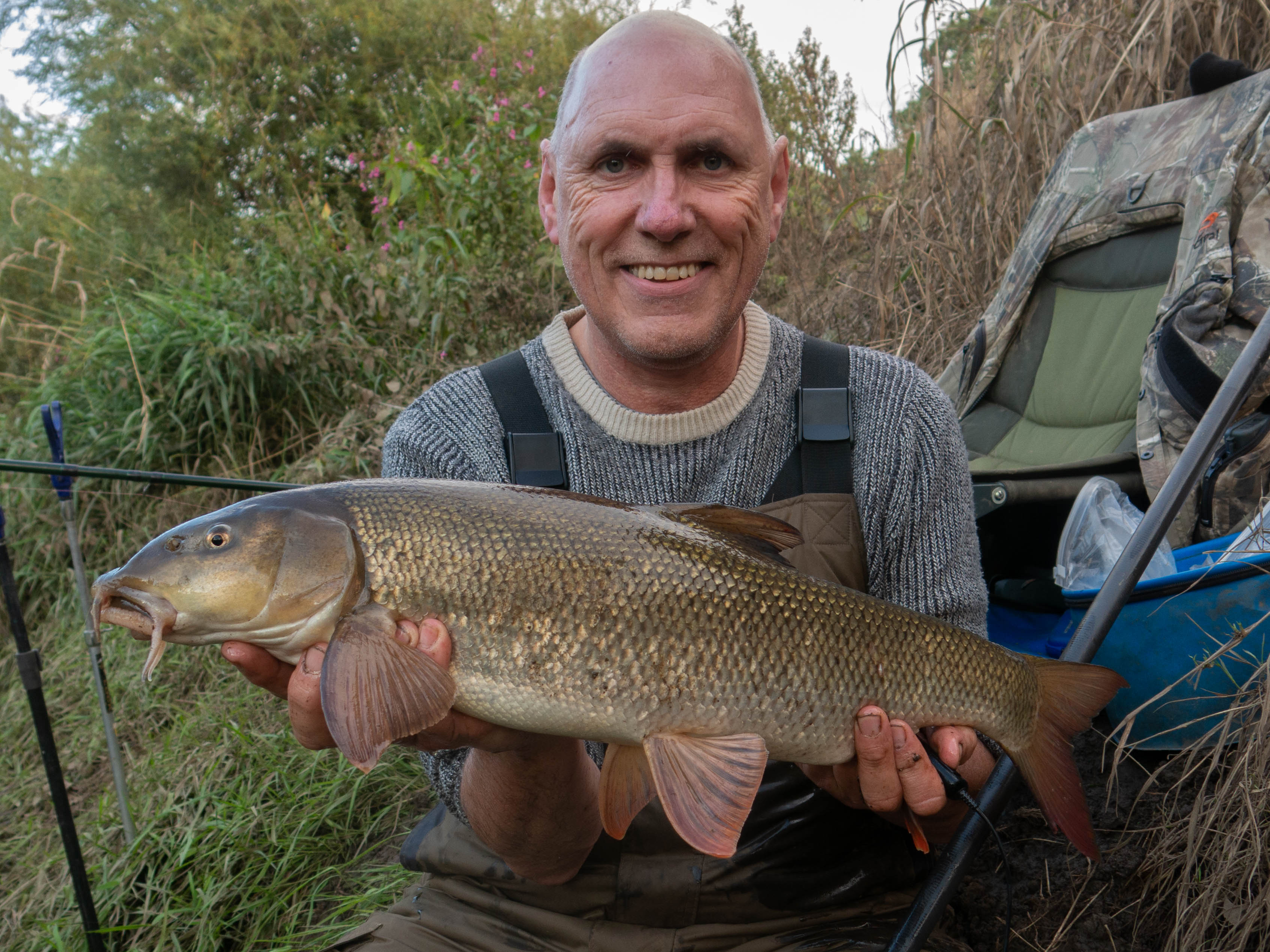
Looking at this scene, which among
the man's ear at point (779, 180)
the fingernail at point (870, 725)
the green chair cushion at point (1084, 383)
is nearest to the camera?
the fingernail at point (870, 725)

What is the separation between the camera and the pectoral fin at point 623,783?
157 centimetres

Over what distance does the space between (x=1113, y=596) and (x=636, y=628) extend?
901 millimetres

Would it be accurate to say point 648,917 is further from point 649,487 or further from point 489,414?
point 489,414

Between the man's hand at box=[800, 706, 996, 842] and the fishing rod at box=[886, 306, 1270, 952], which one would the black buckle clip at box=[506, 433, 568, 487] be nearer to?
the man's hand at box=[800, 706, 996, 842]

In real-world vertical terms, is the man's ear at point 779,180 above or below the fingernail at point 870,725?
above

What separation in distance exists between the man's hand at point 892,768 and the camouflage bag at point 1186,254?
4.32ft

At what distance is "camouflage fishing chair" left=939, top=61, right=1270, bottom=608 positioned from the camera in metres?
2.67

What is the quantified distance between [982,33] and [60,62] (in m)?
10.8

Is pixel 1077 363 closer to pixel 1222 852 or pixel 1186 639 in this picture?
pixel 1186 639

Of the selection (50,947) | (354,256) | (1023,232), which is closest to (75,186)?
(354,256)

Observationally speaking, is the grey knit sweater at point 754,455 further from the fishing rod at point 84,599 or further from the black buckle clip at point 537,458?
the fishing rod at point 84,599

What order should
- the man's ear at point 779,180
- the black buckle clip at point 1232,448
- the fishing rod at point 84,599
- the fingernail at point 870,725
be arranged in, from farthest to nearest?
the fishing rod at point 84,599 < the black buckle clip at point 1232,448 < the man's ear at point 779,180 < the fingernail at point 870,725

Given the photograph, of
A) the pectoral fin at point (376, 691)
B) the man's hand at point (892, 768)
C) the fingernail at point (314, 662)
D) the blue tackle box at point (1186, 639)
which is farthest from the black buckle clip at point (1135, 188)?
the fingernail at point (314, 662)

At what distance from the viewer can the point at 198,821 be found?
3.04m
